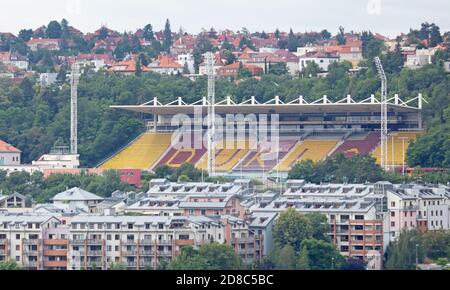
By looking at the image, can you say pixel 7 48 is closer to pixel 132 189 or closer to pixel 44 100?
pixel 44 100

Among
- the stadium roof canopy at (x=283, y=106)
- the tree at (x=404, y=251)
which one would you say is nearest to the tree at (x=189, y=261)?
the tree at (x=404, y=251)

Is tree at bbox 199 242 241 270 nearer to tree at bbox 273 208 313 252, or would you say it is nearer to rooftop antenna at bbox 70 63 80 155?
tree at bbox 273 208 313 252

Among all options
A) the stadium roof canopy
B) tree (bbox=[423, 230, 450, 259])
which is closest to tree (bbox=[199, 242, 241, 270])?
tree (bbox=[423, 230, 450, 259])

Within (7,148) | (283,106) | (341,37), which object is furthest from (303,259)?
(341,37)

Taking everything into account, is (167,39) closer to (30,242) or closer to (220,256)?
(30,242)

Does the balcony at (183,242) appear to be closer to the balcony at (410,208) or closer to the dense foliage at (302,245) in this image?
the dense foliage at (302,245)
